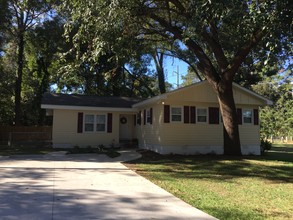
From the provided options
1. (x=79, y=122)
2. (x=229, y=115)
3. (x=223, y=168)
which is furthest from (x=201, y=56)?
(x=79, y=122)

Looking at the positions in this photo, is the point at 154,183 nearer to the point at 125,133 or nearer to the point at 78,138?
the point at 78,138

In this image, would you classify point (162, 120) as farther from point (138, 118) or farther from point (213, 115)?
point (138, 118)

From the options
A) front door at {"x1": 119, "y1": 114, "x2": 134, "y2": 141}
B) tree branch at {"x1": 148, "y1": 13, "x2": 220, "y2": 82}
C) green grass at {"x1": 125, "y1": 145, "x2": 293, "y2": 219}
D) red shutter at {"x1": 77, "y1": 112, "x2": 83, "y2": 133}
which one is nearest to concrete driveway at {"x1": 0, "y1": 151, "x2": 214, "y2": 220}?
green grass at {"x1": 125, "y1": 145, "x2": 293, "y2": 219}

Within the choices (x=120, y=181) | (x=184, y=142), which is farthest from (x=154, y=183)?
(x=184, y=142)

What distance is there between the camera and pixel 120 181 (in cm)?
954

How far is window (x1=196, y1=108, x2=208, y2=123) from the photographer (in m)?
18.4

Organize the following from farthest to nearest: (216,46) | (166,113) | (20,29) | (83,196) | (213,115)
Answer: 1. (20,29)
2. (213,115)
3. (166,113)
4. (216,46)
5. (83,196)

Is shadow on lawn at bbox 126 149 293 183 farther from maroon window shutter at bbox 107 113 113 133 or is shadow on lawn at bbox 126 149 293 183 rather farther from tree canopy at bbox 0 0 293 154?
maroon window shutter at bbox 107 113 113 133

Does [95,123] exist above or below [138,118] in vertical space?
below

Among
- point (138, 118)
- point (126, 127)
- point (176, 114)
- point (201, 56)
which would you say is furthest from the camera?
point (126, 127)

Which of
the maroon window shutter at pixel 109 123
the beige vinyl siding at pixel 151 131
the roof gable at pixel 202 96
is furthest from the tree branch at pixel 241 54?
the maroon window shutter at pixel 109 123

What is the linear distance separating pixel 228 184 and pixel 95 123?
1317 cm

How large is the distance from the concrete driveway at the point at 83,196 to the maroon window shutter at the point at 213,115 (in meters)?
8.43

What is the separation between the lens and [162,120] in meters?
17.5
